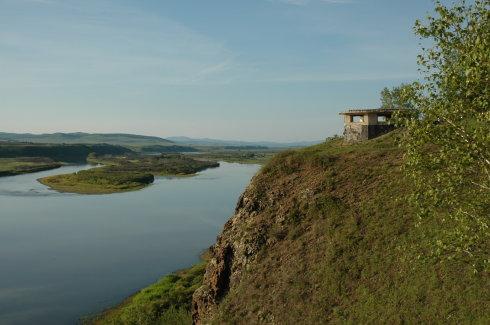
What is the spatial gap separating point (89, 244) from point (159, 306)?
34361 millimetres

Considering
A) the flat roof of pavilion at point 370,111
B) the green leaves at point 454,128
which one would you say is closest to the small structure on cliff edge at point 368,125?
the flat roof of pavilion at point 370,111

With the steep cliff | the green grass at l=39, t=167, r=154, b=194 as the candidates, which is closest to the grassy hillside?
the steep cliff

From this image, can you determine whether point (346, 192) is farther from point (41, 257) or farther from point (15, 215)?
point (15, 215)

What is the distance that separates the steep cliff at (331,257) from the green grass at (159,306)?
3.98m

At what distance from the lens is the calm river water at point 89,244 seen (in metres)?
50.4

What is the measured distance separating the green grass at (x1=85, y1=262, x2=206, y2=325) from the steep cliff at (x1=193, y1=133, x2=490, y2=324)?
157 inches

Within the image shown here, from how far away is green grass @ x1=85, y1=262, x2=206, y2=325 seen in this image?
41.6 metres

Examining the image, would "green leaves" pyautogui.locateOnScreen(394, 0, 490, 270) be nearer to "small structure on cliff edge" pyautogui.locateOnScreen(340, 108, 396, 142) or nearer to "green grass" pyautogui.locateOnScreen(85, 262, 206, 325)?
"green grass" pyautogui.locateOnScreen(85, 262, 206, 325)

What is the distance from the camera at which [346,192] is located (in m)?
40.8

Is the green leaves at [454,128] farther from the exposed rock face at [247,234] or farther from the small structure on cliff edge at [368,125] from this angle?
the small structure on cliff edge at [368,125]

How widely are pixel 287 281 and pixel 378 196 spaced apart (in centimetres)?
1087

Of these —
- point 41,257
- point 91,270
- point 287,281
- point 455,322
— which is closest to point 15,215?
point 41,257

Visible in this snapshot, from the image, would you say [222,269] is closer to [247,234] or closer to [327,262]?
[247,234]

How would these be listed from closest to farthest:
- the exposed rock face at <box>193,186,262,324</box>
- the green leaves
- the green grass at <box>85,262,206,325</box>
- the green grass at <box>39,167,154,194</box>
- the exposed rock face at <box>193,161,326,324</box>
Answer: the green leaves → the exposed rock face at <box>193,186,262,324</box> → the exposed rock face at <box>193,161,326,324</box> → the green grass at <box>85,262,206,325</box> → the green grass at <box>39,167,154,194</box>
